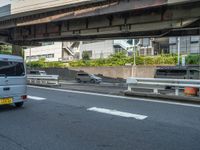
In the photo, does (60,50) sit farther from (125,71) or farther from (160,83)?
(160,83)

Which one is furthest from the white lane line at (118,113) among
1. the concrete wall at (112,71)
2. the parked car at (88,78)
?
the concrete wall at (112,71)

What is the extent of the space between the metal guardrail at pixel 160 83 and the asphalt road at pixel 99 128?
2.06 meters

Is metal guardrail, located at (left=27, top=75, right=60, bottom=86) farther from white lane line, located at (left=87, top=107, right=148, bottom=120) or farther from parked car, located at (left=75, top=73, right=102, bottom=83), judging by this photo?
white lane line, located at (left=87, top=107, right=148, bottom=120)

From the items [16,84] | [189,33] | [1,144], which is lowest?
[1,144]

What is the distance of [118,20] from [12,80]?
11.6 m

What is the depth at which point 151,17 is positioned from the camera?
17.6 meters

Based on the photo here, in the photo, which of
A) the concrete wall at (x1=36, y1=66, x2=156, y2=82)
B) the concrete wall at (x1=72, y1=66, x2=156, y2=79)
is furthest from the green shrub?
the concrete wall at (x1=36, y1=66, x2=156, y2=82)

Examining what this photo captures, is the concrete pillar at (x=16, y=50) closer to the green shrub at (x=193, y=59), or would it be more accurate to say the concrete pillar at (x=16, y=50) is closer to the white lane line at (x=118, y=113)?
the green shrub at (x=193, y=59)

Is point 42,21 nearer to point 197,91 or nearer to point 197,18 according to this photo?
point 197,18

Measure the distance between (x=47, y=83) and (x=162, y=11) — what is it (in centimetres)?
1108

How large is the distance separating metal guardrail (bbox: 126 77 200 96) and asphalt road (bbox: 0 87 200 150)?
2.06 meters

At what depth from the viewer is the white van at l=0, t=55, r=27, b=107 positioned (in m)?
9.14

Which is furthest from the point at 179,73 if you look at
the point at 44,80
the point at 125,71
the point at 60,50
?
the point at 60,50

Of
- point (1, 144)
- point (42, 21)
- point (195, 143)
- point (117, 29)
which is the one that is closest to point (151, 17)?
point (117, 29)
